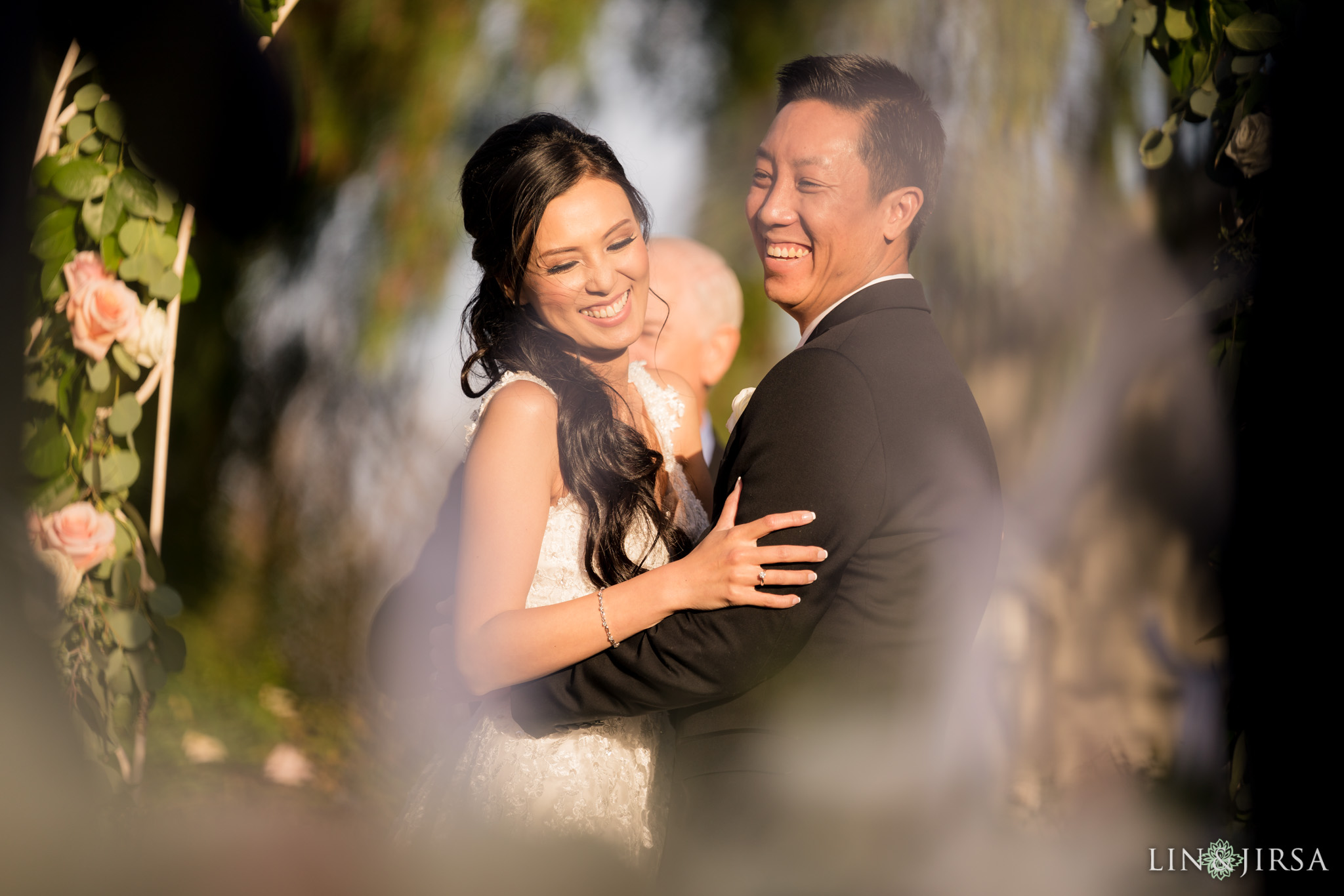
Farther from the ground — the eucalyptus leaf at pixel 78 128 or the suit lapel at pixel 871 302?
the eucalyptus leaf at pixel 78 128

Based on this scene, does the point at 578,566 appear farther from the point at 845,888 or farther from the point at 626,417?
the point at 845,888

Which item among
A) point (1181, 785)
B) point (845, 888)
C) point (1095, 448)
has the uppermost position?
point (1095, 448)

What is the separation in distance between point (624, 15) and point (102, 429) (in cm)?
86

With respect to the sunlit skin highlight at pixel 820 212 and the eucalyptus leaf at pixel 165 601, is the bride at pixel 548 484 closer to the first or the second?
the sunlit skin highlight at pixel 820 212

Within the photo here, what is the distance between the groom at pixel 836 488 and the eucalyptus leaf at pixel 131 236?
0.76 metres

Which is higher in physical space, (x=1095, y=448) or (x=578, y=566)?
(x=1095, y=448)

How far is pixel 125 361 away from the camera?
115cm

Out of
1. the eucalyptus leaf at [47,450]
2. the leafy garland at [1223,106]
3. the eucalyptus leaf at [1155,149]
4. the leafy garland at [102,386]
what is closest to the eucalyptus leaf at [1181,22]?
the leafy garland at [1223,106]

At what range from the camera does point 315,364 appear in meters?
1.08

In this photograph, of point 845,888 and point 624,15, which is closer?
point 845,888

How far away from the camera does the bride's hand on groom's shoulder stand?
856 mm

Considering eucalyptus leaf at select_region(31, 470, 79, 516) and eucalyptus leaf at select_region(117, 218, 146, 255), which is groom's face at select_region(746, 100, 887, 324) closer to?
eucalyptus leaf at select_region(117, 218, 146, 255)

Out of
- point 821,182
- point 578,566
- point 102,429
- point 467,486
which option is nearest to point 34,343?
point 102,429

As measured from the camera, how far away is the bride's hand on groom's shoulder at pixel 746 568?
0.86 metres
